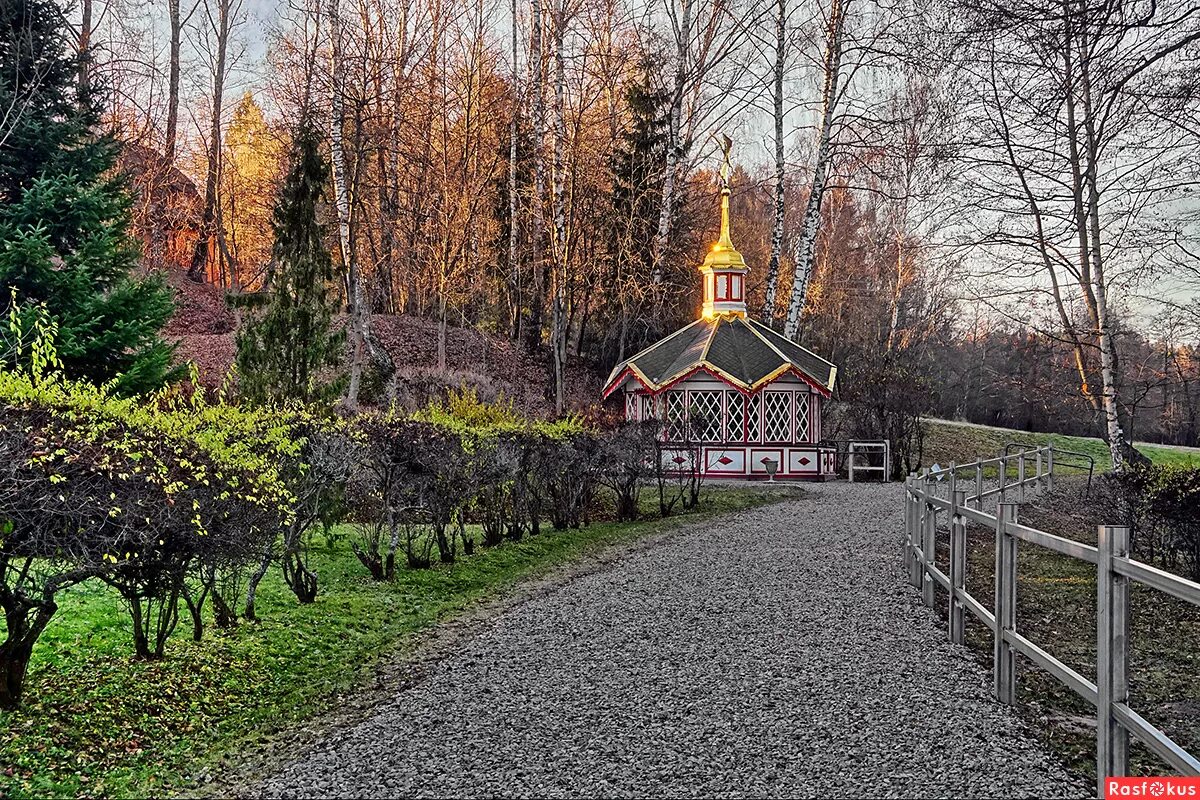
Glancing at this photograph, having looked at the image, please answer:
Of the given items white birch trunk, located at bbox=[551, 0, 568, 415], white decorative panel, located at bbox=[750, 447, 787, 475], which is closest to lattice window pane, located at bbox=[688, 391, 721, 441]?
white decorative panel, located at bbox=[750, 447, 787, 475]

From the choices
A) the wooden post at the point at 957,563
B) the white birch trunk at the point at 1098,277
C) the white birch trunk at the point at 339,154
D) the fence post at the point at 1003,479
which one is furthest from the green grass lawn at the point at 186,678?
the white birch trunk at the point at 1098,277

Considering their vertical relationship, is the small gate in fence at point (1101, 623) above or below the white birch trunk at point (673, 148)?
below

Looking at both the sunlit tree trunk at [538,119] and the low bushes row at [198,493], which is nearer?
the low bushes row at [198,493]

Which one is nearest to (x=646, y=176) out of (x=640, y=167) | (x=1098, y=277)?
(x=640, y=167)

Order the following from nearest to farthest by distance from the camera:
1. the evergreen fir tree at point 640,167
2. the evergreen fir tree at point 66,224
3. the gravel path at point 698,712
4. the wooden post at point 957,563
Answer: the gravel path at point 698,712 < the wooden post at point 957,563 < the evergreen fir tree at point 66,224 < the evergreen fir tree at point 640,167

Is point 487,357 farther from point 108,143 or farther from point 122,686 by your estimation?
point 122,686

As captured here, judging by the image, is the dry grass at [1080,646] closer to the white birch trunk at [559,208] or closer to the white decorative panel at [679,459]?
the white decorative panel at [679,459]

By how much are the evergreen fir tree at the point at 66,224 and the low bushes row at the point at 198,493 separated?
4824 millimetres

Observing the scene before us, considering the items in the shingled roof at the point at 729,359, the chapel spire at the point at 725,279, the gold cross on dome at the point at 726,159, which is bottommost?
the shingled roof at the point at 729,359

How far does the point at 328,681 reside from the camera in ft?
19.0

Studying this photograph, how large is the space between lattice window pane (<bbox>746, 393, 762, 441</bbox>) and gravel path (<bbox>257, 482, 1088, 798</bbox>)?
13.2 m

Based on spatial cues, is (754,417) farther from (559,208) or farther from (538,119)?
(538,119)

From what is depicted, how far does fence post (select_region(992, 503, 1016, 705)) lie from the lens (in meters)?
5.08

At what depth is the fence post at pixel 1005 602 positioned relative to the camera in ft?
16.7
